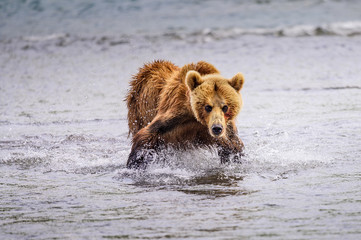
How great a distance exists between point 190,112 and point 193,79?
348mm

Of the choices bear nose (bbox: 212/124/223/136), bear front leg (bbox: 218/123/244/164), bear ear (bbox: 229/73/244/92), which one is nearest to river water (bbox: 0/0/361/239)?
bear front leg (bbox: 218/123/244/164)

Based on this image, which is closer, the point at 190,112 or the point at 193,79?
the point at 193,79

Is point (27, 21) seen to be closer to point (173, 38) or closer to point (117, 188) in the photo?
point (173, 38)

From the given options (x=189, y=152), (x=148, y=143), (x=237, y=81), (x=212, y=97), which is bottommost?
(x=189, y=152)

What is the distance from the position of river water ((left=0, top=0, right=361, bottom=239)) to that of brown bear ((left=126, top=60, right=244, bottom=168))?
161mm

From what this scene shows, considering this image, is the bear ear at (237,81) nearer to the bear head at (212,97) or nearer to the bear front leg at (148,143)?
the bear head at (212,97)

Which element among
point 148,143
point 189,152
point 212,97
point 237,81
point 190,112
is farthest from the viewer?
point 189,152

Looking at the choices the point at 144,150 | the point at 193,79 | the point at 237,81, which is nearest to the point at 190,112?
the point at 193,79

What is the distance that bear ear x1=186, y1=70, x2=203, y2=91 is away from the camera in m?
5.31

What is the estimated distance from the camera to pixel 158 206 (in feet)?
15.1

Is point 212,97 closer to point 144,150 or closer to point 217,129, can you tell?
point 217,129

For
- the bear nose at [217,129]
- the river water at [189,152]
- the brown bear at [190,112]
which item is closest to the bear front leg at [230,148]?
the brown bear at [190,112]

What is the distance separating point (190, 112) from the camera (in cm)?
Answer: 556

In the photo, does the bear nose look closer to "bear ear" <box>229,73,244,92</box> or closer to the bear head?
the bear head
